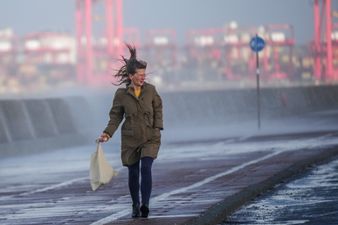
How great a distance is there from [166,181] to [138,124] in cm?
566

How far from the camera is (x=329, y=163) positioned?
2316 cm

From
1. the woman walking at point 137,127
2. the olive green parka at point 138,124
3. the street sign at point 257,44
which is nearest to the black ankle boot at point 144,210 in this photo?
the woman walking at point 137,127

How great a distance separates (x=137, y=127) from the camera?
579 inches

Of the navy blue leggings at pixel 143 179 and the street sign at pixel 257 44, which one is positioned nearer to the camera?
the navy blue leggings at pixel 143 179

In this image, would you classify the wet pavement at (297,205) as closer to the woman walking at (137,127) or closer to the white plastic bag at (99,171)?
the woman walking at (137,127)

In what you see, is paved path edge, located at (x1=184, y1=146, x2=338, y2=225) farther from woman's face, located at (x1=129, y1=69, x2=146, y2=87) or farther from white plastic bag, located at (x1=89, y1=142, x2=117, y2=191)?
woman's face, located at (x1=129, y1=69, x2=146, y2=87)

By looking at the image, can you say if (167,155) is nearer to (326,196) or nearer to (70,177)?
(70,177)

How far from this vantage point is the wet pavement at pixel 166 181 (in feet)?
50.4

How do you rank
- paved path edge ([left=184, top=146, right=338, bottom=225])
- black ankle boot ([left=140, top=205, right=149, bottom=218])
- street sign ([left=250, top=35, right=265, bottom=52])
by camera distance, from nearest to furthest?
paved path edge ([left=184, top=146, right=338, bottom=225]) → black ankle boot ([left=140, top=205, right=149, bottom=218]) → street sign ([left=250, top=35, right=265, bottom=52])

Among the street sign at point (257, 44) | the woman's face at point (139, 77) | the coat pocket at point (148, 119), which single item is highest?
the woman's face at point (139, 77)

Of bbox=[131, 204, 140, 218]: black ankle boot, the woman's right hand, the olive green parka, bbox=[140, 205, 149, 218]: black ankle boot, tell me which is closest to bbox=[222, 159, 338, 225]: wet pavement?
bbox=[140, 205, 149, 218]: black ankle boot

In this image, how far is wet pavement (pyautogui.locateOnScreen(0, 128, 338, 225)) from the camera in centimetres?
1535

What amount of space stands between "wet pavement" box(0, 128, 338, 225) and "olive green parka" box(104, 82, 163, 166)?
0.67 m

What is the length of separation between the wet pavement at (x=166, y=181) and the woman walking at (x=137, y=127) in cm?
35
